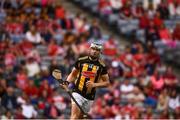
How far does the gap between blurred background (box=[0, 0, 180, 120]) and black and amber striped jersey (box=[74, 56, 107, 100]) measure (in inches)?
248

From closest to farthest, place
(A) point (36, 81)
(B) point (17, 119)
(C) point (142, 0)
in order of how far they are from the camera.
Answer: (B) point (17, 119), (A) point (36, 81), (C) point (142, 0)

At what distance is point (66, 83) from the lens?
53.6 feet

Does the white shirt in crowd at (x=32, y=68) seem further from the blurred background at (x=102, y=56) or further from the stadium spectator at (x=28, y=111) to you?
the stadium spectator at (x=28, y=111)

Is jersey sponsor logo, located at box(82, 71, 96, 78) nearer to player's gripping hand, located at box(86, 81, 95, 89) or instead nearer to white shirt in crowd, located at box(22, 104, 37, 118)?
player's gripping hand, located at box(86, 81, 95, 89)

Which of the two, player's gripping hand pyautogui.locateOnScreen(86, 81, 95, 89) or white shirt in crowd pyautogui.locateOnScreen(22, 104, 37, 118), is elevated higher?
player's gripping hand pyautogui.locateOnScreen(86, 81, 95, 89)

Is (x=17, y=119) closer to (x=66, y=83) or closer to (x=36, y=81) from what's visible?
(x=36, y=81)

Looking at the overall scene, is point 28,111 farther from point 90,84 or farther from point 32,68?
point 90,84

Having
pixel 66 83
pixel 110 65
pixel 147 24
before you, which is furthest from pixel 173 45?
pixel 66 83

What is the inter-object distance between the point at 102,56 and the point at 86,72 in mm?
10271

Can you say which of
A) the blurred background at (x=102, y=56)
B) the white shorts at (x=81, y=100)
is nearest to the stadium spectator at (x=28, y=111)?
the blurred background at (x=102, y=56)

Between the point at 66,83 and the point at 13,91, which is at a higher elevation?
the point at 66,83

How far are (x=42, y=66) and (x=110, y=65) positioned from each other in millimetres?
2678

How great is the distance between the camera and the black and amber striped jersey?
1658 centimetres

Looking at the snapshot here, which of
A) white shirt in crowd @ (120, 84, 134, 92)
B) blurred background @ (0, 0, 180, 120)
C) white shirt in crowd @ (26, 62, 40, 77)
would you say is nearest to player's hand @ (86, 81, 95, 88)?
blurred background @ (0, 0, 180, 120)
